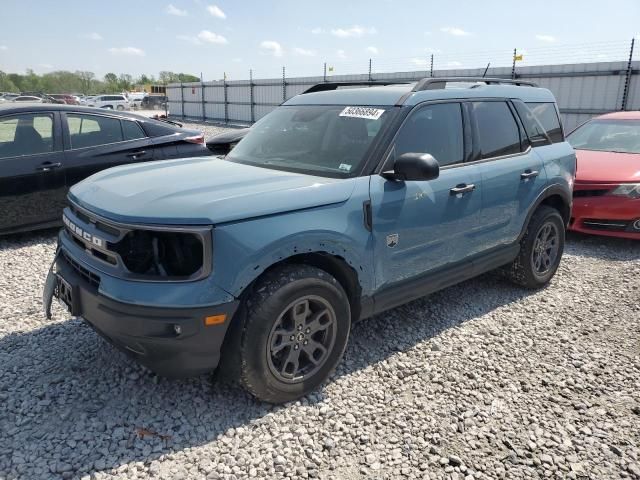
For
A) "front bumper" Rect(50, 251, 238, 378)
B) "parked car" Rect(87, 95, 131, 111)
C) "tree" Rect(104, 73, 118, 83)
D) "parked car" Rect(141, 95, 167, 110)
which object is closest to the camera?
"front bumper" Rect(50, 251, 238, 378)

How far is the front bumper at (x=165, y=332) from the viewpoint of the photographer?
8.16 feet

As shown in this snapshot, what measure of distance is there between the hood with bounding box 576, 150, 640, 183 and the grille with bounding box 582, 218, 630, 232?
1.59 ft

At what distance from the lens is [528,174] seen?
14.2 ft

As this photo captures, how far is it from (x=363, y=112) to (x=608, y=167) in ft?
14.8

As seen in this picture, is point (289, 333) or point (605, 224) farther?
point (605, 224)

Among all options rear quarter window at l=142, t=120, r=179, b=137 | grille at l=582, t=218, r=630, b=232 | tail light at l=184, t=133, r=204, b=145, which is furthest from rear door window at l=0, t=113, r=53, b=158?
grille at l=582, t=218, r=630, b=232

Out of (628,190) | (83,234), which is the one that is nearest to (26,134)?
(83,234)

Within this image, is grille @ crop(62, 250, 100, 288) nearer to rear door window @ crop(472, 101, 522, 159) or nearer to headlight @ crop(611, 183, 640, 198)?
rear door window @ crop(472, 101, 522, 159)

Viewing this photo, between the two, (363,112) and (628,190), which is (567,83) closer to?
(628,190)

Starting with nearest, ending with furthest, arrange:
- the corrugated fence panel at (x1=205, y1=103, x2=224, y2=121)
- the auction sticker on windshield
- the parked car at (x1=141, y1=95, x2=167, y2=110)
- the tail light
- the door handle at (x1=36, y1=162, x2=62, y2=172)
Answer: the auction sticker on windshield → the door handle at (x1=36, y1=162, x2=62, y2=172) → the tail light → the corrugated fence panel at (x1=205, y1=103, x2=224, y2=121) → the parked car at (x1=141, y1=95, x2=167, y2=110)

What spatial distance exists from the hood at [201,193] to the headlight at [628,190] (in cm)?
452

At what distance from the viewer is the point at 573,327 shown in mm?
4133

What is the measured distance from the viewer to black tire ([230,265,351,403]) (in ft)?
8.83

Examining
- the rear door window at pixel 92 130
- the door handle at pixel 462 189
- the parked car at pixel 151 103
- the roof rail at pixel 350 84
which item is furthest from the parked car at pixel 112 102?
the door handle at pixel 462 189
